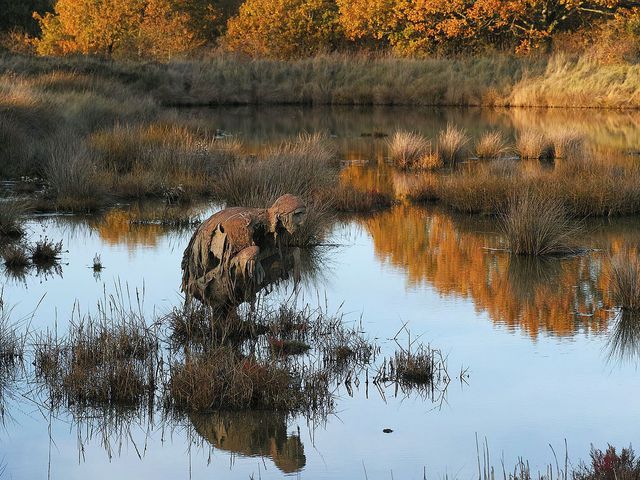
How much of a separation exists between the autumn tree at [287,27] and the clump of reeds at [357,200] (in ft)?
108

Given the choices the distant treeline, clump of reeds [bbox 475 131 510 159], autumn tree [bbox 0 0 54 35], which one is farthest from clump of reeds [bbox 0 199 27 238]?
autumn tree [bbox 0 0 54 35]

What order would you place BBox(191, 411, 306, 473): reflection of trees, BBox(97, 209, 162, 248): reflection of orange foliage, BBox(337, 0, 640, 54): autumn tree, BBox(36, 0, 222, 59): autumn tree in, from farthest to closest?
BBox(36, 0, 222, 59): autumn tree → BBox(337, 0, 640, 54): autumn tree → BBox(97, 209, 162, 248): reflection of orange foliage → BBox(191, 411, 306, 473): reflection of trees

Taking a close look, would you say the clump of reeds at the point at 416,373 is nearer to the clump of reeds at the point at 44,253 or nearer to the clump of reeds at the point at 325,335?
the clump of reeds at the point at 325,335

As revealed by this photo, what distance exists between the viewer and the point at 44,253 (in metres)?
11.6

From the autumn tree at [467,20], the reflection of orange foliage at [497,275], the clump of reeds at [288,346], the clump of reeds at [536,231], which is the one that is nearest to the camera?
the clump of reeds at [288,346]

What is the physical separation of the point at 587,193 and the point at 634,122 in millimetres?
15497

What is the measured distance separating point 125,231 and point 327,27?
124 feet

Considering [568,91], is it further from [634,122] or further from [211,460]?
[211,460]

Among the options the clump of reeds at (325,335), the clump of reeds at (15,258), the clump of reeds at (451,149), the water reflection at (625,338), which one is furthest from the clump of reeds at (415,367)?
the clump of reeds at (451,149)

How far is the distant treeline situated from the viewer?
41281 millimetres

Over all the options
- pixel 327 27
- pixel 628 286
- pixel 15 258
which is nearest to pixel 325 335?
pixel 628 286

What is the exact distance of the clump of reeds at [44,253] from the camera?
11570mm

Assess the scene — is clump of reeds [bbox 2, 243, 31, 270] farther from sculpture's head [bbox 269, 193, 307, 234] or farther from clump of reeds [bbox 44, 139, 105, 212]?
sculpture's head [bbox 269, 193, 307, 234]

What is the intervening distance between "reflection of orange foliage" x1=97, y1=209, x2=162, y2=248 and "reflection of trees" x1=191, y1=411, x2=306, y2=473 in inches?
249
